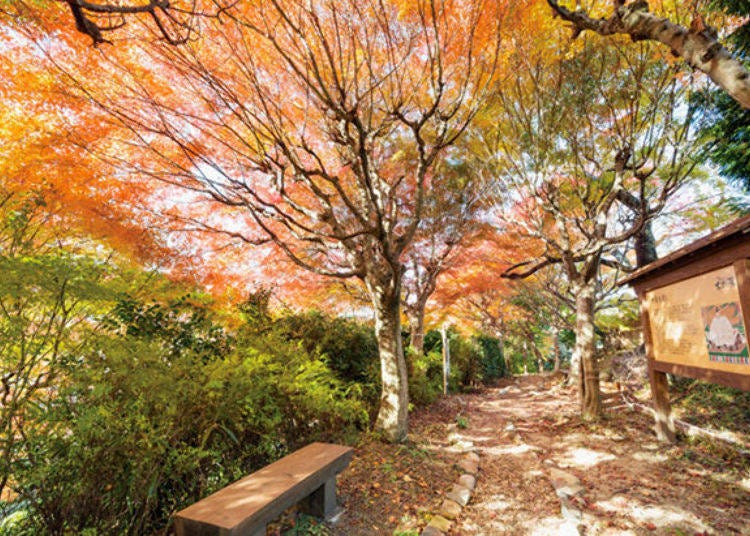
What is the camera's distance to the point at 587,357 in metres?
6.63

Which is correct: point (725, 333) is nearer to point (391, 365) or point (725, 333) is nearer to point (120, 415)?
point (391, 365)

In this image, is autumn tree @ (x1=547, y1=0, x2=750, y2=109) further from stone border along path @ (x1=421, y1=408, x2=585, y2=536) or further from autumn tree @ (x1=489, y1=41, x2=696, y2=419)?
stone border along path @ (x1=421, y1=408, x2=585, y2=536)

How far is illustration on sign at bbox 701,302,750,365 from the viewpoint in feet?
11.3

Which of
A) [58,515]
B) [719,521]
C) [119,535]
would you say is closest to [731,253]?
[719,521]

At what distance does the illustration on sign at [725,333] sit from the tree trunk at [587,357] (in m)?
2.82

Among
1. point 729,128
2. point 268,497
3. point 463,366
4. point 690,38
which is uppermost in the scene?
point 729,128

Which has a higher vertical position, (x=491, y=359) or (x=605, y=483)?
(x=491, y=359)

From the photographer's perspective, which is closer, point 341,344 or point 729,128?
point 729,128

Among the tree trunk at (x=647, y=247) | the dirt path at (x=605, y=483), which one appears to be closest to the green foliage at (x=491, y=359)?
the tree trunk at (x=647, y=247)

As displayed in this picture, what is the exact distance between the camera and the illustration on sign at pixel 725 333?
3.44 m

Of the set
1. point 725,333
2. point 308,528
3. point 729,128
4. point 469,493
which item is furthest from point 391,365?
point 729,128

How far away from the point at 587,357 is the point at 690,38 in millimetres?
5543

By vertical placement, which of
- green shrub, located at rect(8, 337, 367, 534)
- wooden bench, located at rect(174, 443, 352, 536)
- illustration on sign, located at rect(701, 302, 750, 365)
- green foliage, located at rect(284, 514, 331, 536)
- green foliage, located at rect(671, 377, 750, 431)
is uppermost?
illustration on sign, located at rect(701, 302, 750, 365)

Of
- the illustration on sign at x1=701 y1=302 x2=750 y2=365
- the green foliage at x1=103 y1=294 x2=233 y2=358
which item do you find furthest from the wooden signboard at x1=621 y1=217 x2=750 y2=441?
the green foliage at x1=103 y1=294 x2=233 y2=358
